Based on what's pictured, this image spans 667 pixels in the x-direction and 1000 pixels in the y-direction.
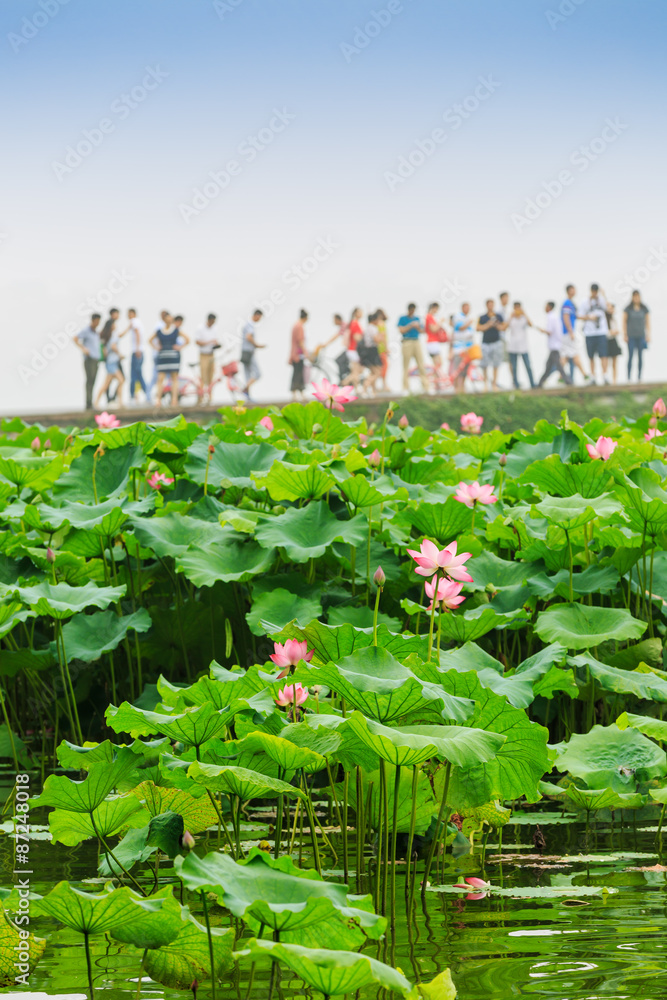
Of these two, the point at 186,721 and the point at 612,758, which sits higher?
the point at 186,721

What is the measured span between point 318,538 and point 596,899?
58.7 inches

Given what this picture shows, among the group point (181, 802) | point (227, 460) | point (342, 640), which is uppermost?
point (227, 460)

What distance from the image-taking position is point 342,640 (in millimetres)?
2100

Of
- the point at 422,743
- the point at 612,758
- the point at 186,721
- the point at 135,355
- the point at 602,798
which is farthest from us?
the point at 135,355

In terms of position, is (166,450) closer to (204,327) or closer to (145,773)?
(145,773)

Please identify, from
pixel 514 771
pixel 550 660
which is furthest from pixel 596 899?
pixel 550 660

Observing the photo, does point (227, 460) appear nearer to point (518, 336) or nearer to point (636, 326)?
point (518, 336)

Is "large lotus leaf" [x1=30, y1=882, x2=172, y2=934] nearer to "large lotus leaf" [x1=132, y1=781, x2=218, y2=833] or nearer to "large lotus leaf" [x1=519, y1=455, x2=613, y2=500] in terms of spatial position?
"large lotus leaf" [x1=132, y1=781, x2=218, y2=833]

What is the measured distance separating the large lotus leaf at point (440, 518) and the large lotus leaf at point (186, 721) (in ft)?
4.96

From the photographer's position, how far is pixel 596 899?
7.02ft

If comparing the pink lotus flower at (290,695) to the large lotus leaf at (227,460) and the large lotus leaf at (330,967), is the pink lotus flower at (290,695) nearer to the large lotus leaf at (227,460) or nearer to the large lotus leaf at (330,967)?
the large lotus leaf at (330,967)

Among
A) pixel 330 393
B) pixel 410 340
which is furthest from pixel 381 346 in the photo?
pixel 330 393

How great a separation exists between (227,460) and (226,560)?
2.38ft

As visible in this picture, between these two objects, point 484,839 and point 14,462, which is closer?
point 484,839
